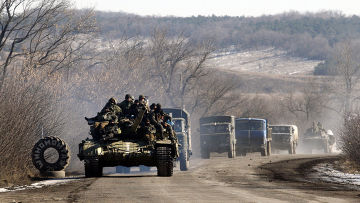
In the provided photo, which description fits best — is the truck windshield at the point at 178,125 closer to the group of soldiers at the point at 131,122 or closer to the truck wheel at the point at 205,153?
the group of soldiers at the point at 131,122

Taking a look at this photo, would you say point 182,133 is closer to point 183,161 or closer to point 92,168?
point 183,161

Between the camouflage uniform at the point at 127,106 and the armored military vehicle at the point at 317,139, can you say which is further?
the armored military vehicle at the point at 317,139

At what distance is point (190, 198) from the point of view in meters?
16.9

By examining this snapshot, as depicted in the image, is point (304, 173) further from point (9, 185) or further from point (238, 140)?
point (238, 140)

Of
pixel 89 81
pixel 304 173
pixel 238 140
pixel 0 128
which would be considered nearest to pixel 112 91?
pixel 89 81

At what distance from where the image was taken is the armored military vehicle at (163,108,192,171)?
34000 mm

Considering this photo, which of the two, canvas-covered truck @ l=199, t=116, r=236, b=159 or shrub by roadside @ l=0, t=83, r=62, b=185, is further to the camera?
canvas-covered truck @ l=199, t=116, r=236, b=159

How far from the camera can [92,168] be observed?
2552 cm

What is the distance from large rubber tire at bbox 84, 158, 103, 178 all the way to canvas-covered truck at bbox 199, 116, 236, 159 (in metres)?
21.6

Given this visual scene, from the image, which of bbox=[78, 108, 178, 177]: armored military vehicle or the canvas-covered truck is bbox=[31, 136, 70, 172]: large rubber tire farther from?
the canvas-covered truck

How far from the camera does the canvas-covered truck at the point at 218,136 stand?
47.0 metres

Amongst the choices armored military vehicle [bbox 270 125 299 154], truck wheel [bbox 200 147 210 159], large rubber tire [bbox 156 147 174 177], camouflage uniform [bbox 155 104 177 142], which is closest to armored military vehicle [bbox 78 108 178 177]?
large rubber tire [bbox 156 147 174 177]

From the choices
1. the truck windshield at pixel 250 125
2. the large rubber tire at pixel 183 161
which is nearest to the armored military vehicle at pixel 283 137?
the truck windshield at pixel 250 125

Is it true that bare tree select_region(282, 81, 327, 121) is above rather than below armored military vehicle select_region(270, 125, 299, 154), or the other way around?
above
